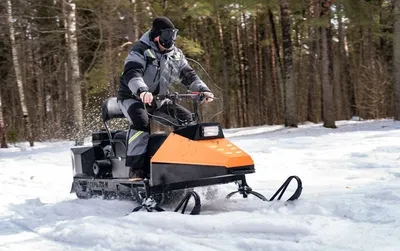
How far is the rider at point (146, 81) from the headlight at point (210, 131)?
39cm

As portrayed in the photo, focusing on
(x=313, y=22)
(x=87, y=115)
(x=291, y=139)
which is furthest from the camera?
(x=87, y=115)

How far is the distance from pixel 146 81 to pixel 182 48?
1117 centimetres

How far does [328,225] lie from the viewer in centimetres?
328

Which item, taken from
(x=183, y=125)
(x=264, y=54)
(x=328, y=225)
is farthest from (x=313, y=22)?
(x=264, y=54)

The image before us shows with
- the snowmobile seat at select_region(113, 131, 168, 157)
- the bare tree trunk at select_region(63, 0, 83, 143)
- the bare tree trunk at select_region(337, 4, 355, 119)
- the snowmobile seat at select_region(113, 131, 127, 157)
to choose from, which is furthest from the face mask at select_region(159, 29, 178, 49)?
the bare tree trunk at select_region(337, 4, 355, 119)

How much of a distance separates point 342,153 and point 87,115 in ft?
33.6

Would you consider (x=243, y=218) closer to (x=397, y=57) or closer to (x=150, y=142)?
(x=150, y=142)

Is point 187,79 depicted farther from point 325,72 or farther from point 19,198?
point 325,72

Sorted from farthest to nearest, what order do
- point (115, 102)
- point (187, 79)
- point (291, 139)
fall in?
point (291, 139), point (115, 102), point (187, 79)

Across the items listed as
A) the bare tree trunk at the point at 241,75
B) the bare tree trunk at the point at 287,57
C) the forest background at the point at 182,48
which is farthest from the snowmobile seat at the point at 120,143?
the bare tree trunk at the point at 241,75

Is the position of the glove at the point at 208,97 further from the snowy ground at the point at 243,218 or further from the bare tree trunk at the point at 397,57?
the bare tree trunk at the point at 397,57

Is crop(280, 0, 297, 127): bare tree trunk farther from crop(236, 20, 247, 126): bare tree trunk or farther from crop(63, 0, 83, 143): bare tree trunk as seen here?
crop(236, 20, 247, 126): bare tree trunk

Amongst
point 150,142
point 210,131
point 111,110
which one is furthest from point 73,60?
point 210,131

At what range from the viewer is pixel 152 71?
4555 millimetres
